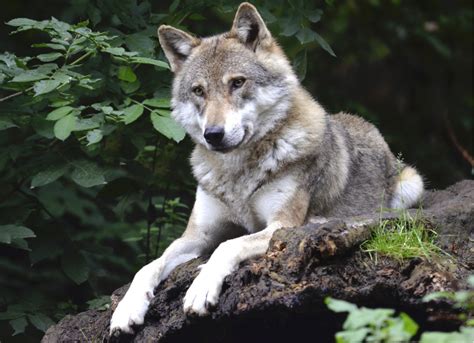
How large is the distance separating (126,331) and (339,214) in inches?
83.6

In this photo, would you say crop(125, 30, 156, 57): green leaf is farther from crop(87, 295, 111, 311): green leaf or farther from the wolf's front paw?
the wolf's front paw

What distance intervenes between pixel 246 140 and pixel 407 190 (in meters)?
2.01

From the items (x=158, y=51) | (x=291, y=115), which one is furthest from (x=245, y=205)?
(x=158, y=51)

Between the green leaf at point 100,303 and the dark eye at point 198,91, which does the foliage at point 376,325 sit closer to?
the green leaf at point 100,303

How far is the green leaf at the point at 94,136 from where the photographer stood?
18.4ft

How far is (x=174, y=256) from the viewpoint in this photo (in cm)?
584

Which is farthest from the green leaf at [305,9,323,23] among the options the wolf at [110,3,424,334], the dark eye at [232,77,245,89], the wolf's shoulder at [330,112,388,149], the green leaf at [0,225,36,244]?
the green leaf at [0,225,36,244]

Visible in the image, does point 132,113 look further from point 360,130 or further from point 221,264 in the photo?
point 360,130

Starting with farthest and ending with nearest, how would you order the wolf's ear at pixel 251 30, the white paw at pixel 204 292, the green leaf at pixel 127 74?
the green leaf at pixel 127 74 → the wolf's ear at pixel 251 30 → the white paw at pixel 204 292

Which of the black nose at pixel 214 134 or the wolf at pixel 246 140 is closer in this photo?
the black nose at pixel 214 134

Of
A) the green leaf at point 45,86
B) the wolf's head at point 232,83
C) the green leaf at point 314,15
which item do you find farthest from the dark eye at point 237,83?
the green leaf at point 45,86

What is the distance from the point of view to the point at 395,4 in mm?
11312

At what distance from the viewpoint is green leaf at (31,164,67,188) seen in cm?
602

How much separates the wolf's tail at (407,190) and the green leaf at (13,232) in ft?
10.1
